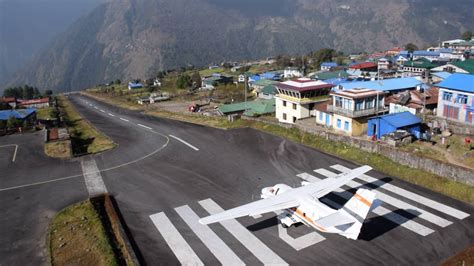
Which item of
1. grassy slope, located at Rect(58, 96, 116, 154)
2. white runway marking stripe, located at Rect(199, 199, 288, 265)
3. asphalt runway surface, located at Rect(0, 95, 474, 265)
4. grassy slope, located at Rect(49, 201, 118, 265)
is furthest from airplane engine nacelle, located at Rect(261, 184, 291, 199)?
grassy slope, located at Rect(58, 96, 116, 154)

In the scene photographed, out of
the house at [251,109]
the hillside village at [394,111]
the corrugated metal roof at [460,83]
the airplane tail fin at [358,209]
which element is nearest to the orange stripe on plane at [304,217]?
the airplane tail fin at [358,209]

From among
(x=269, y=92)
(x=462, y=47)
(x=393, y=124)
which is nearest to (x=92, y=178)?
(x=393, y=124)

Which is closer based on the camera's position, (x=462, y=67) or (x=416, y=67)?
(x=462, y=67)

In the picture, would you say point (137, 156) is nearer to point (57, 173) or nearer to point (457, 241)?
point (57, 173)

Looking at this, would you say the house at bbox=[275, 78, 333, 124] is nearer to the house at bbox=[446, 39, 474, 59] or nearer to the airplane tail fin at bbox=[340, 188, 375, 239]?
the airplane tail fin at bbox=[340, 188, 375, 239]

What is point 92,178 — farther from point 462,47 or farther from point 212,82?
point 462,47

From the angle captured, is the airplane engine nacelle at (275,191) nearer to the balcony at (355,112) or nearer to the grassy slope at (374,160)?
the grassy slope at (374,160)

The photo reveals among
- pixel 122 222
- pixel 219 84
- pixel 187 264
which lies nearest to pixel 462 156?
pixel 187 264
